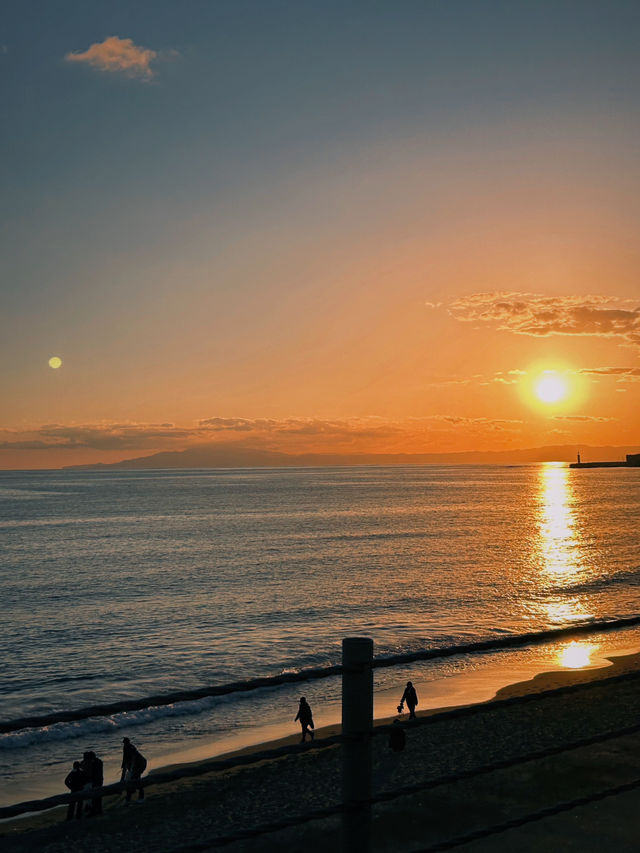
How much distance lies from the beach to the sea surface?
1828 mm

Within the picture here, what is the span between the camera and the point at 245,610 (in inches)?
1469

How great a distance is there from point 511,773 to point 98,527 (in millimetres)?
80409

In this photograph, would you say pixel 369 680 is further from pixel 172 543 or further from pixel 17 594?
pixel 172 543

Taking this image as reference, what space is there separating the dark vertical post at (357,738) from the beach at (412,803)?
843cm

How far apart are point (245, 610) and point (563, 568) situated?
87.2 ft

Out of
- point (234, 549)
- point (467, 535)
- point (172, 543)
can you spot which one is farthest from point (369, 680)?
point (467, 535)

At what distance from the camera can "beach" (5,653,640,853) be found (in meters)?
11.5

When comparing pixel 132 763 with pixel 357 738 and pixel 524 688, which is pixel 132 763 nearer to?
pixel 524 688

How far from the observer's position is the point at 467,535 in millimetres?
76812

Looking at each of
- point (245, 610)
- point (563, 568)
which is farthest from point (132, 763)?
point (563, 568)

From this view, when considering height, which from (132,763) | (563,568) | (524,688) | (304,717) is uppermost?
(132,763)

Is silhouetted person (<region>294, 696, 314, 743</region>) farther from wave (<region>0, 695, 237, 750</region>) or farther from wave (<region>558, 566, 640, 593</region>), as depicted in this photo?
wave (<region>558, 566, 640, 593</region>)

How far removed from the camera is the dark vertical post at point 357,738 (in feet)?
6.66

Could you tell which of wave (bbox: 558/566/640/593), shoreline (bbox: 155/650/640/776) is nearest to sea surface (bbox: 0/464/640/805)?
wave (bbox: 558/566/640/593)
